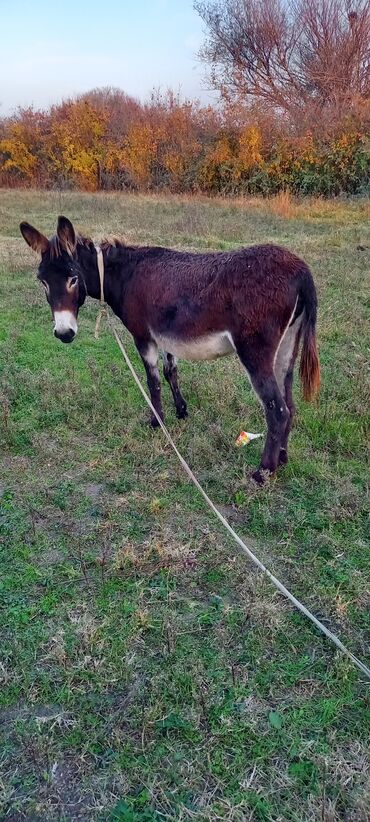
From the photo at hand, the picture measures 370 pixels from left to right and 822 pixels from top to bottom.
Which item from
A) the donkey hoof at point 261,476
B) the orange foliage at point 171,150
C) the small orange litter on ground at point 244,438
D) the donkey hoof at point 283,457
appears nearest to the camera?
the donkey hoof at point 261,476

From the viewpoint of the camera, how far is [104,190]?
24.5 m

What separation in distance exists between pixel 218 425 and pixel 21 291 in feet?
17.2

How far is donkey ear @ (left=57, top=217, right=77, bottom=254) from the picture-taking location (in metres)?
3.71

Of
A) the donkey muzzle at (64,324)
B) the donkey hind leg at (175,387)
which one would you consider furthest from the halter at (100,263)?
the donkey hind leg at (175,387)

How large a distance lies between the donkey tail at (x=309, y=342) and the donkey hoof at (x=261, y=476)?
1.96ft

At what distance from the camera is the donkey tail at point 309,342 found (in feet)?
11.0

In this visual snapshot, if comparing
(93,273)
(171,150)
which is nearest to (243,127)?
(171,150)

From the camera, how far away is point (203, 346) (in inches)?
146

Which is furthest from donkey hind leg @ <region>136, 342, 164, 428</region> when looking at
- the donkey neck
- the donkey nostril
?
the donkey nostril

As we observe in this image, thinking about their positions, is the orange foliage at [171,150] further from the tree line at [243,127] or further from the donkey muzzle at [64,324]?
the donkey muzzle at [64,324]

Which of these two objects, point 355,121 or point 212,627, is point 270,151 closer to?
point 355,121

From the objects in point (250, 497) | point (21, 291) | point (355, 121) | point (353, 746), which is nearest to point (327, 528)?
point (250, 497)

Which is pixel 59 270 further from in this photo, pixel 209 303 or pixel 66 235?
pixel 209 303

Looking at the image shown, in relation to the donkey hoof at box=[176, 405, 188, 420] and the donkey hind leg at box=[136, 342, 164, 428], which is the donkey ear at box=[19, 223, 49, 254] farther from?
the donkey hoof at box=[176, 405, 188, 420]
